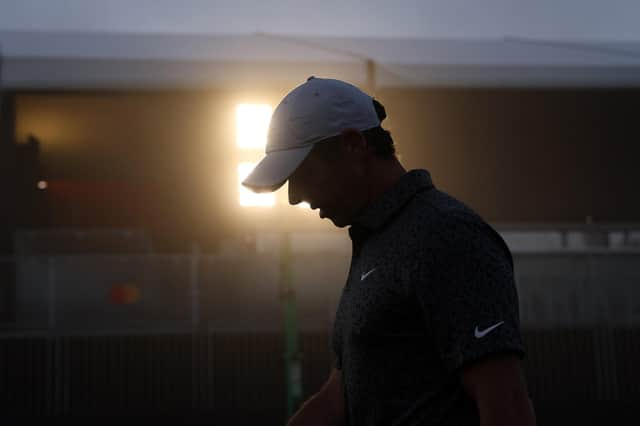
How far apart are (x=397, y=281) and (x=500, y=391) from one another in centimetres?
26

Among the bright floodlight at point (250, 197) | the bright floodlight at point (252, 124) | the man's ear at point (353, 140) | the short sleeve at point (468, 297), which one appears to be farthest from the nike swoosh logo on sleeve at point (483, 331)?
the bright floodlight at point (252, 124)

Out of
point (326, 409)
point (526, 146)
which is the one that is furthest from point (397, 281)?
point (526, 146)

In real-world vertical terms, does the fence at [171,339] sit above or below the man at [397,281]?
below

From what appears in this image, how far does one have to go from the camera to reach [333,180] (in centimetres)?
155

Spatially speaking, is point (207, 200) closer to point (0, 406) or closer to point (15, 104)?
point (15, 104)

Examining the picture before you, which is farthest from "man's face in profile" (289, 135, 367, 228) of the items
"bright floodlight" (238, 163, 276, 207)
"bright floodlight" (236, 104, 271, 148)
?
"bright floodlight" (236, 104, 271, 148)

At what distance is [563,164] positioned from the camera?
900 centimetres

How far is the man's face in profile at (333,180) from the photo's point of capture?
1.53 metres

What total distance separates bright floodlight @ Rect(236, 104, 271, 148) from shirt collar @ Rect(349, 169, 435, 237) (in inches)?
220

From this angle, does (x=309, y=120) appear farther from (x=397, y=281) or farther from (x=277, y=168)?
(x=397, y=281)

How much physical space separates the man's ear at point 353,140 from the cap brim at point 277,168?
0.07 metres

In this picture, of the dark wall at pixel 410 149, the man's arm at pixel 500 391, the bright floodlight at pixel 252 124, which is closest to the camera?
the man's arm at pixel 500 391

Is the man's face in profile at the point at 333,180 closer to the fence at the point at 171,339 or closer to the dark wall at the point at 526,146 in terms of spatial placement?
the dark wall at the point at 526,146

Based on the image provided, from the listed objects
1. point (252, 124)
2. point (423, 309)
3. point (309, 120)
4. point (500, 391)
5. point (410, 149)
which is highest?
point (252, 124)
